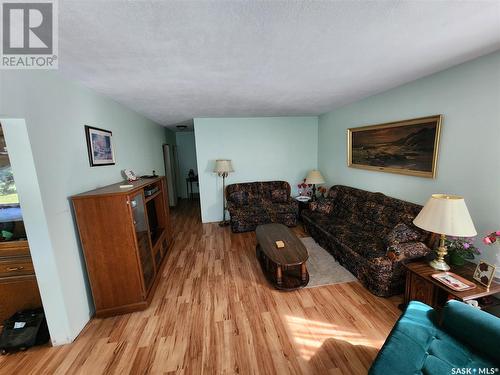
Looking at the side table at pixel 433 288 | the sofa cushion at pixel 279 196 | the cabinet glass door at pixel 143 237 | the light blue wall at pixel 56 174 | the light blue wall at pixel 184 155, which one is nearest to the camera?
the light blue wall at pixel 56 174

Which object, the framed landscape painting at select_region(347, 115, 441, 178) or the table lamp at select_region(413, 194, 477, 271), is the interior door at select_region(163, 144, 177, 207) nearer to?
the framed landscape painting at select_region(347, 115, 441, 178)

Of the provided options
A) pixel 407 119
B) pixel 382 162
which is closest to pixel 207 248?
pixel 382 162

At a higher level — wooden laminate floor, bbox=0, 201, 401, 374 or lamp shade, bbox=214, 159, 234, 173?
lamp shade, bbox=214, 159, 234, 173

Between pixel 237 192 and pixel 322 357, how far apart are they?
323 centimetres

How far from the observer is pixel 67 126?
1854mm

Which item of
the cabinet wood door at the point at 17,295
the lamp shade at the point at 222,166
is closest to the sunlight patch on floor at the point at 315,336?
the cabinet wood door at the point at 17,295

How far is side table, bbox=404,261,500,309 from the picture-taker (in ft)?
5.18

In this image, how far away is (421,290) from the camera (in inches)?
73.4

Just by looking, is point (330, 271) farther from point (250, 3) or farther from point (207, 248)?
point (250, 3)

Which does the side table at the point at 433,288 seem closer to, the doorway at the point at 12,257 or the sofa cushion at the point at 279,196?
the sofa cushion at the point at 279,196

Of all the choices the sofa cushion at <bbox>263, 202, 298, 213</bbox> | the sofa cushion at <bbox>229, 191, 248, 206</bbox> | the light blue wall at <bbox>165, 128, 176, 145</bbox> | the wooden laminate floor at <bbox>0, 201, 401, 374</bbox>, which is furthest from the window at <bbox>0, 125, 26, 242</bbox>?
the light blue wall at <bbox>165, 128, 176, 145</bbox>

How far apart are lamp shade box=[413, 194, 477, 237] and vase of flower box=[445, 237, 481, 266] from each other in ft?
1.16

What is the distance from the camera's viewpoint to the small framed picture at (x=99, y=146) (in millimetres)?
2152

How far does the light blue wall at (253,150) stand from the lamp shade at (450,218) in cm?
328
